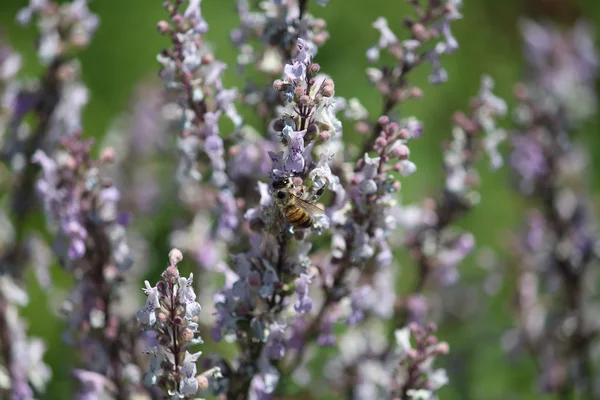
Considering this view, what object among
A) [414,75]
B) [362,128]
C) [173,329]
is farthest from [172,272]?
[414,75]

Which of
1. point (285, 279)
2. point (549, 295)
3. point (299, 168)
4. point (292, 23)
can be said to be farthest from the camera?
point (549, 295)

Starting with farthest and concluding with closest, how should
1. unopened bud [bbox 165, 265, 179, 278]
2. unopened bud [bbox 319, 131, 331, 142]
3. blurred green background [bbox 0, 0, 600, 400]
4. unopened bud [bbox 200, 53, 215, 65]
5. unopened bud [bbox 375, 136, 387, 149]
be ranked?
blurred green background [bbox 0, 0, 600, 400]
unopened bud [bbox 200, 53, 215, 65]
unopened bud [bbox 375, 136, 387, 149]
unopened bud [bbox 319, 131, 331, 142]
unopened bud [bbox 165, 265, 179, 278]

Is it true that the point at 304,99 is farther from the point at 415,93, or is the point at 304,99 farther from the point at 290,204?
the point at 415,93

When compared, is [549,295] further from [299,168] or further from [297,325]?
[299,168]

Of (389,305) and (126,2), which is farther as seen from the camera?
(126,2)

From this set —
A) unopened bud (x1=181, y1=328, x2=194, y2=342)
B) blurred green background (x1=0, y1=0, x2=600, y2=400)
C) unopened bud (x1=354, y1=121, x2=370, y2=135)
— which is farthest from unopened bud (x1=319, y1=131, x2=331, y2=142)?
blurred green background (x1=0, y1=0, x2=600, y2=400)

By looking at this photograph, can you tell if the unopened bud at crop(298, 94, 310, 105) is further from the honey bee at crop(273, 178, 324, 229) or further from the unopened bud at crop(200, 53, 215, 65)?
the unopened bud at crop(200, 53, 215, 65)

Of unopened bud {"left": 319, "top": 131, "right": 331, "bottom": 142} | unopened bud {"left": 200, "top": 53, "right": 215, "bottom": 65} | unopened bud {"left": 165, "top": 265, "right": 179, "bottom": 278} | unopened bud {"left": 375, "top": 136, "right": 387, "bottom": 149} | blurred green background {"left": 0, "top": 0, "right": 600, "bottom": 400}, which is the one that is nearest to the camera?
unopened bud {"left": 165, "top": 265, "right": 179, "bottom": 278}

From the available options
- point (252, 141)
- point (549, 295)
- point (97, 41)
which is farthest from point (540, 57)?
point (97, 41)
